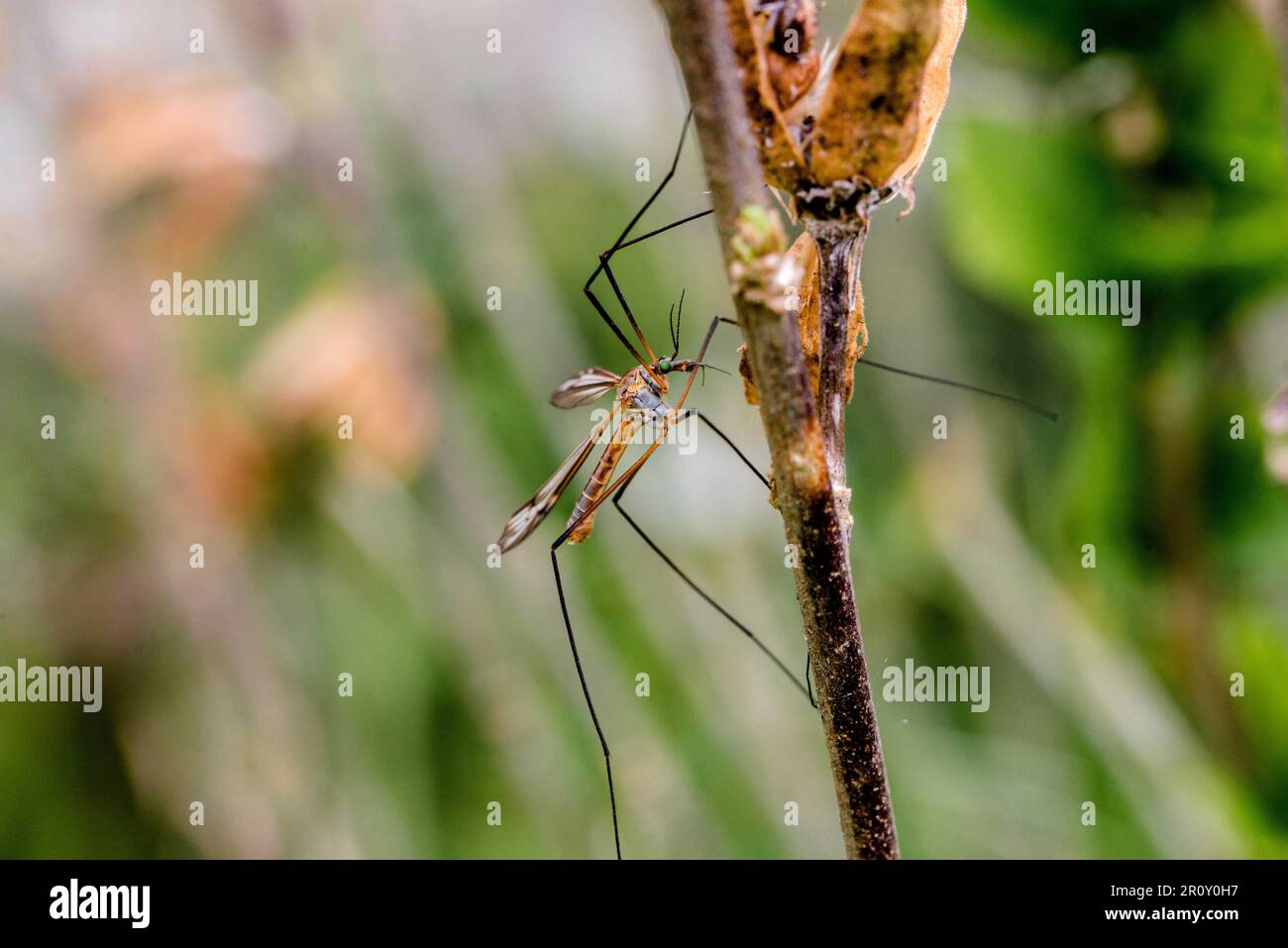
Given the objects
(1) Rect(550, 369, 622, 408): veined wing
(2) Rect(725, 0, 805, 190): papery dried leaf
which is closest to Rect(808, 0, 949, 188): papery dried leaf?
(2) Rect(725, 0, 805, 190): papery dried leaf

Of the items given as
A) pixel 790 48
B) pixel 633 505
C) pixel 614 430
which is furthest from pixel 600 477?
pixel 633 505

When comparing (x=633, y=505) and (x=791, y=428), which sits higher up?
(x=633, y=505)

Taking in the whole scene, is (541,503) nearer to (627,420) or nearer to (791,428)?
(627,420)

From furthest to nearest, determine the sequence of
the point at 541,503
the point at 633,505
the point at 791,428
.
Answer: the point at 633,505, the point at 541,503, the point at 791,428

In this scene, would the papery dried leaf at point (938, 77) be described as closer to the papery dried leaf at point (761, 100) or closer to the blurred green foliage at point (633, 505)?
the papery dried leaf at point (761, 100)

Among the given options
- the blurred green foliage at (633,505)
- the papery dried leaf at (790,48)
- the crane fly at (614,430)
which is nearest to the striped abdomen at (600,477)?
the crane fly at (614,430)

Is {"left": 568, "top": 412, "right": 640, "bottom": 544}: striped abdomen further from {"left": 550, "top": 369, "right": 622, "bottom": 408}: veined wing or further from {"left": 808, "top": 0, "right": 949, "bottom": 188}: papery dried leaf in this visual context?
{"left": 808, "top": 0, "right": 949, "bottom": 188}: papery dried leaf
